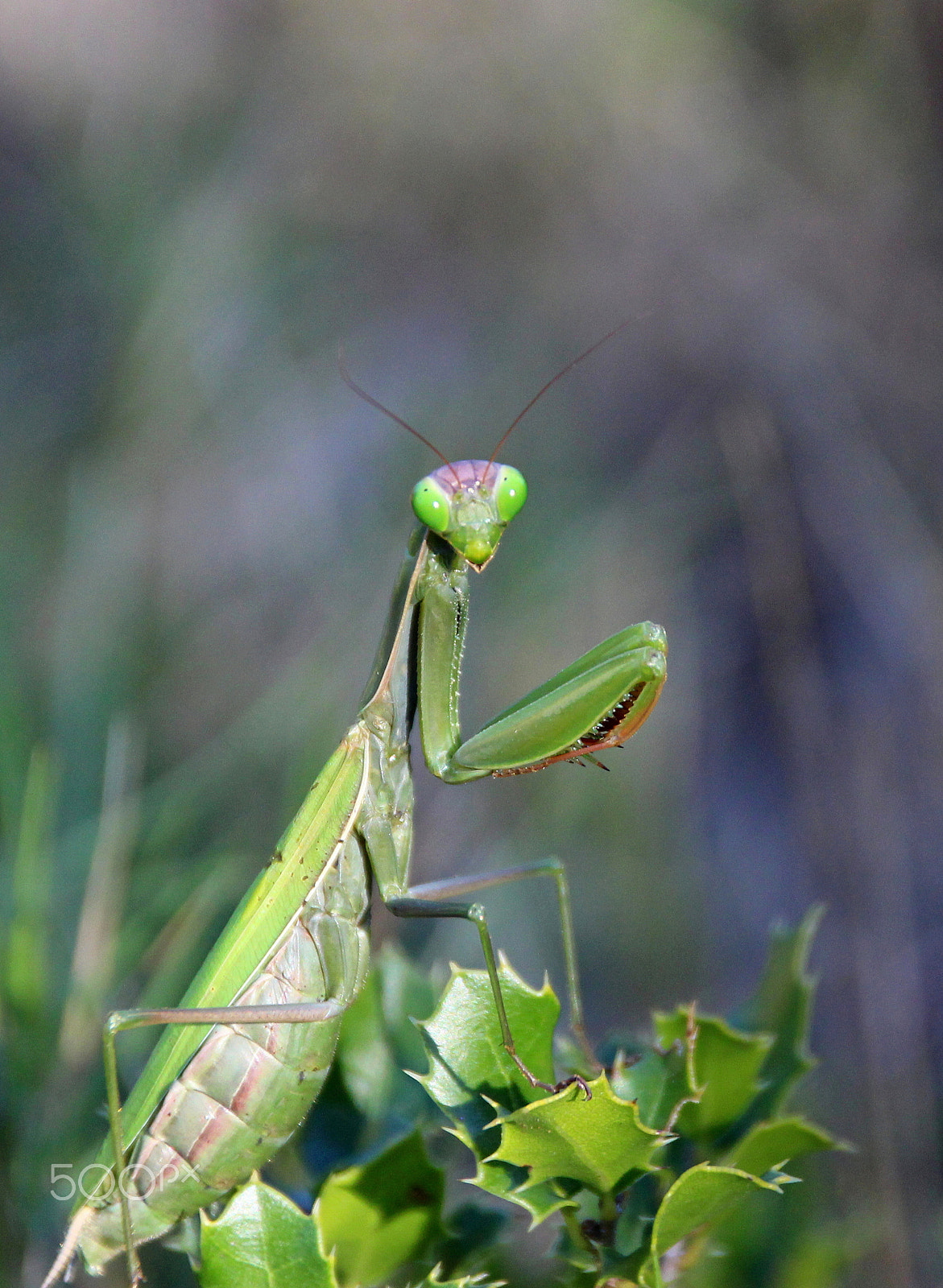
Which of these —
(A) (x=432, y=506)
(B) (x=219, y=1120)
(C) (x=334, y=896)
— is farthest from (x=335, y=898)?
(A) (x=432, y=506)

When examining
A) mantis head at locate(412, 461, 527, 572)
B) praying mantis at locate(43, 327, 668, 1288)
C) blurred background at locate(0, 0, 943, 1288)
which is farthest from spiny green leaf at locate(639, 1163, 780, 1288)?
mantis head at locate(412, 461, 527, 572)

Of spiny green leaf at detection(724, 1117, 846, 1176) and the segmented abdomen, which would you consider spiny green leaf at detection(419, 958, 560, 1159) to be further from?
the segmented abdomen

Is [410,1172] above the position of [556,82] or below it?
below

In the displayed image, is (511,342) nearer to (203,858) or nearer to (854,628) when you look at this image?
(854,628)

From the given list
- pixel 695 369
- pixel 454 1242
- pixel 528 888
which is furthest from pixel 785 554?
pixel 454 1242

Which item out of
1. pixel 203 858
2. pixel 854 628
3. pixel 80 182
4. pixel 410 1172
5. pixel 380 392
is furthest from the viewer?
pixel 380 392

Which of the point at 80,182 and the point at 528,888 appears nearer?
the point at 80,182

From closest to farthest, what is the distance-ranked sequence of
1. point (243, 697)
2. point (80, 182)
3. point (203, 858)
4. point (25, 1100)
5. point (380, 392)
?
point (25, 1100), point (203, 858), point (80, 182), point (243, 697), point (380, 392)

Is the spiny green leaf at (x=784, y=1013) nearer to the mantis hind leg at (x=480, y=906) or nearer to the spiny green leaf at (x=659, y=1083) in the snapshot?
the spiny green leaf at (x=659, y=1083)
